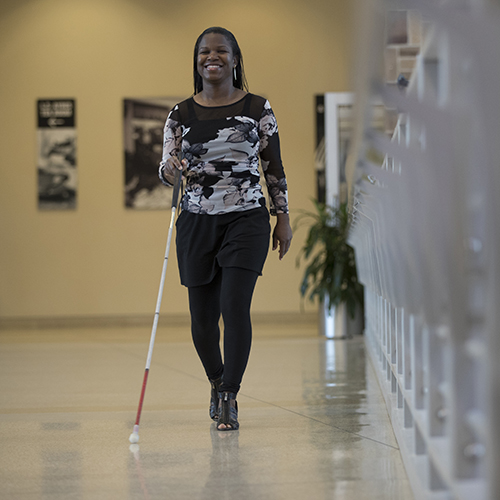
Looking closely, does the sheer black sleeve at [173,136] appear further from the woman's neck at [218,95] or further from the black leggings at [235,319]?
the black leggings at [235,319]

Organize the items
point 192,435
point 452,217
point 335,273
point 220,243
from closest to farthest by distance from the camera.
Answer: point 452,217 < point 192,435 < point 220,243 < point 335,273

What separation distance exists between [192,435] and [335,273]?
3175 millimetres

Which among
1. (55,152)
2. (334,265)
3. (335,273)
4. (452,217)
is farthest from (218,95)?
(55,152)

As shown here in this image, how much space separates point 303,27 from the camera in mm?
6719

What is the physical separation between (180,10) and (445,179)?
6368 mm

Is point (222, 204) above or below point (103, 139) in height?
below

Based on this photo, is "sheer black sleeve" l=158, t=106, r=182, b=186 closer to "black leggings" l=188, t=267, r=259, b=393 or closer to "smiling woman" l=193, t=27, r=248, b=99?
"smiling woman" l=193, t=27, r=248, b=99

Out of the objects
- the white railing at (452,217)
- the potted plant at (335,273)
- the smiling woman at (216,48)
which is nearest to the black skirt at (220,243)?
the smiling woman at (216,48)

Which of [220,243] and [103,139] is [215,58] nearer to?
[220,243]

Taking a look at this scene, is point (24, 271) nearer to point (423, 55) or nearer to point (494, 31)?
point (423, 55)

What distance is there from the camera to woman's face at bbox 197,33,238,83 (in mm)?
2158

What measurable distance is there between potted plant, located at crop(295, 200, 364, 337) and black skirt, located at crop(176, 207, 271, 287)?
298 centimetres

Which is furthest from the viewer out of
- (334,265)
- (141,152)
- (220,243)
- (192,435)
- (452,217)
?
(141,152)

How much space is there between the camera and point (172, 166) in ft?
7.13
